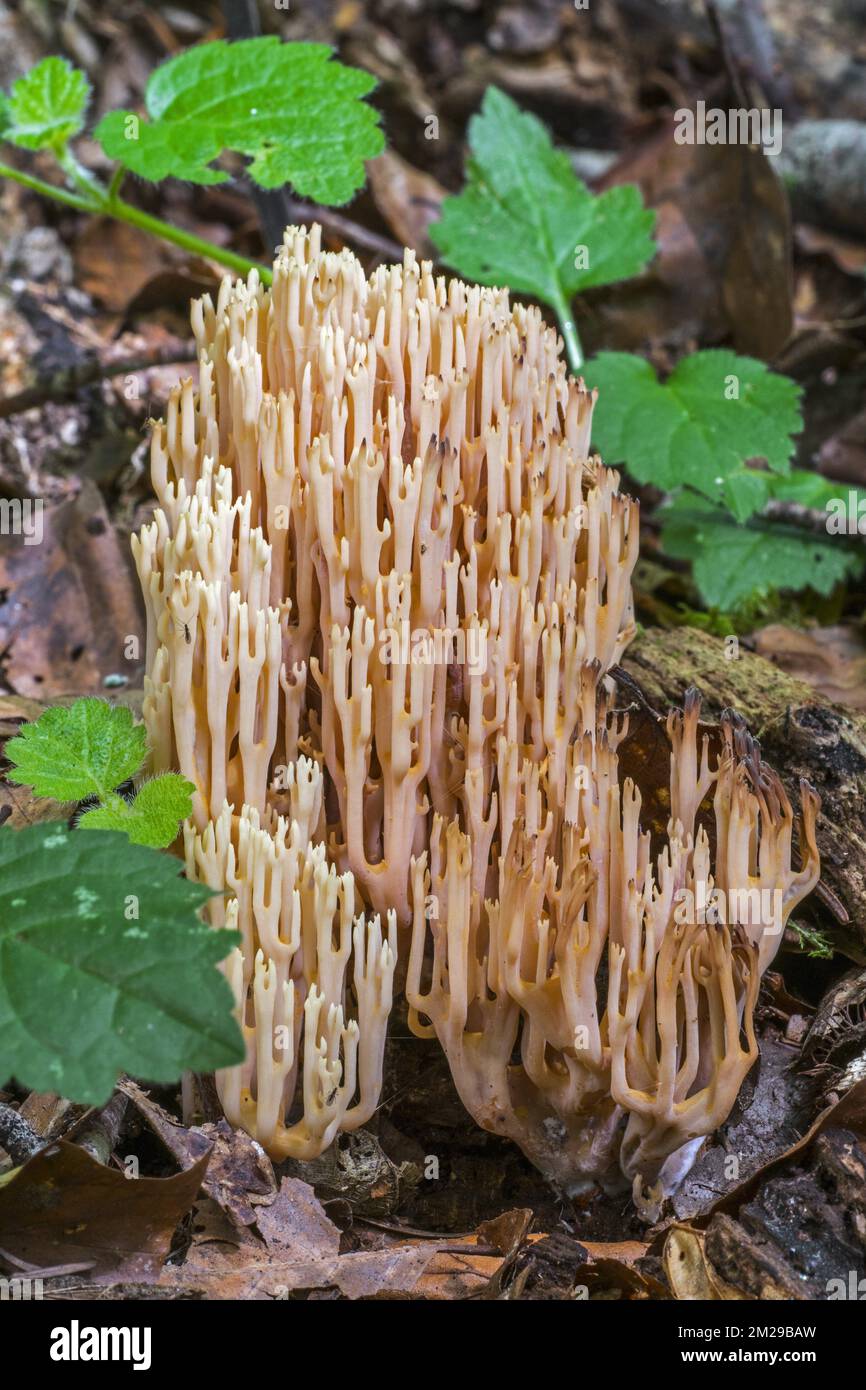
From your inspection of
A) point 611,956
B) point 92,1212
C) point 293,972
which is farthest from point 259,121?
point 92,1212

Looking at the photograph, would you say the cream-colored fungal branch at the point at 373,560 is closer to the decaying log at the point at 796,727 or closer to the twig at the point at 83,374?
the decaying log at the point at 796,727

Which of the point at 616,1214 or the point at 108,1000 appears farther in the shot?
the point at 616,1214

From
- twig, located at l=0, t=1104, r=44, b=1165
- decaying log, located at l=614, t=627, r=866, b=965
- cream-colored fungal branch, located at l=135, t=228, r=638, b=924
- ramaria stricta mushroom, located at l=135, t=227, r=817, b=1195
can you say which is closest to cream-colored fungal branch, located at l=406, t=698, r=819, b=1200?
ramaria stricta mushroom, located at l=135, t=227, r=817, b=1195

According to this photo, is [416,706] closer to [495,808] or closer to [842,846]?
[495,808]

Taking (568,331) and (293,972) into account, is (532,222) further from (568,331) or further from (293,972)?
(293,972)

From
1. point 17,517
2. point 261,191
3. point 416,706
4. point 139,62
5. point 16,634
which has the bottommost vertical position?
point 416,706

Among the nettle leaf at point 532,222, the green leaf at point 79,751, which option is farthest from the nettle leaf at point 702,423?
the green leaf at point 79,751

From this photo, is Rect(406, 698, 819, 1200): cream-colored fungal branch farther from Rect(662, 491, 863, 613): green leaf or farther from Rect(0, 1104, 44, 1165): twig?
Rect(662, 491, 863, 613): green leaf

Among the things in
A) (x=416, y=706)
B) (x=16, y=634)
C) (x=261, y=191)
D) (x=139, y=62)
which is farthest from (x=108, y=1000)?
(x=139, y=62)
